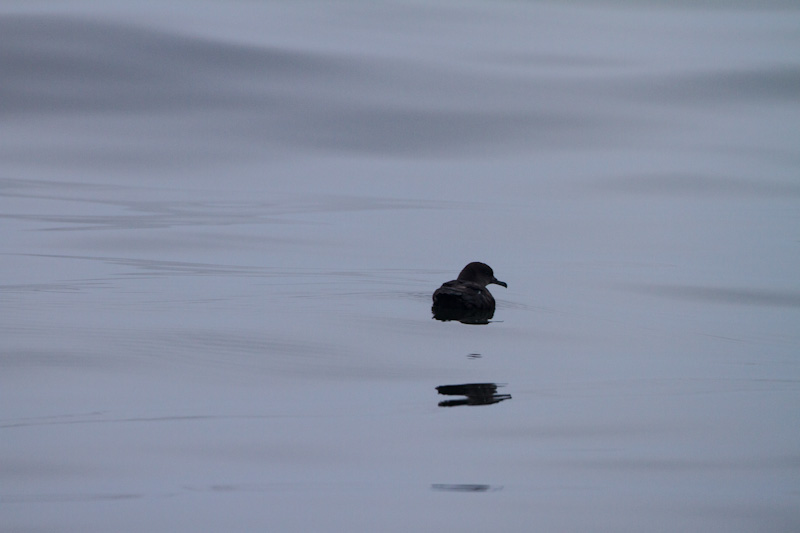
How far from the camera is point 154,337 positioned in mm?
7977

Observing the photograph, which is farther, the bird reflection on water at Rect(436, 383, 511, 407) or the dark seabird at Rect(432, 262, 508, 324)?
the dark seabird at Rect(432, 262, 508, 324)

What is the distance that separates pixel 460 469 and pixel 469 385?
1.61 meters

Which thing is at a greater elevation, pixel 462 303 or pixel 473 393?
pixel 462 303

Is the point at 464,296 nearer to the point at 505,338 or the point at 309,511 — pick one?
the point at 505,338

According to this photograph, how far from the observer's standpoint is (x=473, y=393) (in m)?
6.50

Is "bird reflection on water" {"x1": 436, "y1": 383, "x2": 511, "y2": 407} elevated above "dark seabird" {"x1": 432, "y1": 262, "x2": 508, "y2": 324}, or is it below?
below

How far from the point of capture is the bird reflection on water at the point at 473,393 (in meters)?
6.27

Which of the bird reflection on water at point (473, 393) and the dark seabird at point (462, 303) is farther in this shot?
the dark seabird at point (462, 303)

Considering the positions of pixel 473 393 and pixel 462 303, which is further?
pixel 462 303

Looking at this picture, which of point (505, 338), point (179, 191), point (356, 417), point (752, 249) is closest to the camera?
point (356, 417)

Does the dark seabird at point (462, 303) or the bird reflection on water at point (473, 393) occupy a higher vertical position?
the dark seabird at point (462, 303)

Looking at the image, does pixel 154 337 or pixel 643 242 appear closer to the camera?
pixel 154 337

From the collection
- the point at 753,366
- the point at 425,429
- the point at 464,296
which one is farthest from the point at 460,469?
the point at 464,296

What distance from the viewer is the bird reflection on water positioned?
6.27 m
